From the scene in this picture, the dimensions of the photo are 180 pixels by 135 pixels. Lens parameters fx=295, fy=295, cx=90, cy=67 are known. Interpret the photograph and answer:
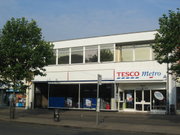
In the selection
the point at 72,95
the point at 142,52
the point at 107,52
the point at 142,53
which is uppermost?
the point at 107,52

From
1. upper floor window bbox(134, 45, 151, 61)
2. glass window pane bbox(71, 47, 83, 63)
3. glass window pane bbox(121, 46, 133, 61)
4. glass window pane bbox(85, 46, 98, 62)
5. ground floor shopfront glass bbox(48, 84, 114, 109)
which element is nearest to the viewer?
upper floor window bbox(134, 45, 151, 61)

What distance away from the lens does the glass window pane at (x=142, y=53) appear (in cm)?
2993

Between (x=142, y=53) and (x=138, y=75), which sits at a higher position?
(x=142, y=53)

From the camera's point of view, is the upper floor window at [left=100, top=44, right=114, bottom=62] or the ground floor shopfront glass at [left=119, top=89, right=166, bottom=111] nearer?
the ground floor shopfront glass at [left=119, top=89, right=166, bottom=111]

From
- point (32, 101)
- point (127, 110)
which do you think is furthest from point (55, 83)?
point (127, 110)

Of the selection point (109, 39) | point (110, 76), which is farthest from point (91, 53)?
point (110, 76)

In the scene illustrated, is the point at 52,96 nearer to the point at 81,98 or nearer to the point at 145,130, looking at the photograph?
the point at 81,98

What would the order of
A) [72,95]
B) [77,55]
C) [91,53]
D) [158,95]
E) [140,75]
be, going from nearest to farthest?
1. [158,95]
2. [140,75]
3. [91,53]
4. [77,55]
5. [72,95]

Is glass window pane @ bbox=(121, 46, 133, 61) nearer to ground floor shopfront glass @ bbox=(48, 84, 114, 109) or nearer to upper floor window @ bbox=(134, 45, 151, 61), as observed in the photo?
upper floor window @ bbox=(134, 45, 151, 61)

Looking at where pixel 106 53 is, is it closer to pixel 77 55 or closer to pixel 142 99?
pixel 77 55

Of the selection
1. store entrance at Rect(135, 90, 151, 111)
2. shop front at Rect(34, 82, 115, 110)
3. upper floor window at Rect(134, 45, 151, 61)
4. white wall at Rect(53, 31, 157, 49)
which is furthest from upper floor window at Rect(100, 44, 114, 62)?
store entrance at Rect(135, 90, 151, 111)

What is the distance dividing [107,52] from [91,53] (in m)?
1.94

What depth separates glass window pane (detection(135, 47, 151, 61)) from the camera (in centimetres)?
2993

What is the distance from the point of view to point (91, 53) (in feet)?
106
